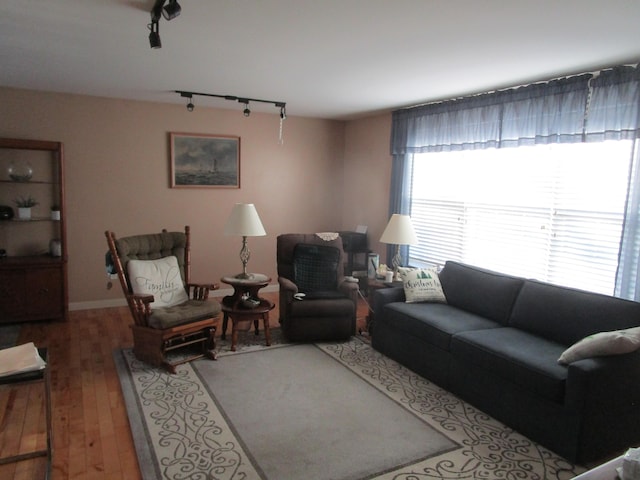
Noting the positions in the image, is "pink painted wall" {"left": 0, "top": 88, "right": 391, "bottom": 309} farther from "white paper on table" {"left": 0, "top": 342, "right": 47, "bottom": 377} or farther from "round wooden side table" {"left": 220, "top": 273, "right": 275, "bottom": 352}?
"white paper on table" {"left": 0, "top": 342, "right": 47, "bottom": 377}

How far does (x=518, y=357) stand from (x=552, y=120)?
197cm

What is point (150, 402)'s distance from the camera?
312 cm

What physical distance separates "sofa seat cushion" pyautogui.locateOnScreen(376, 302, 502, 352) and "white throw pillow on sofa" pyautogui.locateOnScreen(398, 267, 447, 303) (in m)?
0.06

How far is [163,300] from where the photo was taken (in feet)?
13.2

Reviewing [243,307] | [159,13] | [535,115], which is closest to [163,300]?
[243,307]

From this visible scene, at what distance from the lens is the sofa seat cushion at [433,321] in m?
3.44

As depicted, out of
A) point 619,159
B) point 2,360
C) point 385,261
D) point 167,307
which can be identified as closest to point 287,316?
point 167,307

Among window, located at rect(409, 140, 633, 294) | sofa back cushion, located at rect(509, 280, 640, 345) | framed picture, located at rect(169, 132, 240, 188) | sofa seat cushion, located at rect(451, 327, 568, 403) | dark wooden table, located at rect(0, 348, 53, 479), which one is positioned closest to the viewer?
dark wooden table, located at rect(0, 348, 53, 479)

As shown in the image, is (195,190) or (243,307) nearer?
(243,307)

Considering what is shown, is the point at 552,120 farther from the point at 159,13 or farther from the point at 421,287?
the point at 159,13

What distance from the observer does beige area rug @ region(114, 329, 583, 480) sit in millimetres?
2449

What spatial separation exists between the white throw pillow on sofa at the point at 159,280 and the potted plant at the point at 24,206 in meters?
1.67

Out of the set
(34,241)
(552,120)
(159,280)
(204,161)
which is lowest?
(159,280)

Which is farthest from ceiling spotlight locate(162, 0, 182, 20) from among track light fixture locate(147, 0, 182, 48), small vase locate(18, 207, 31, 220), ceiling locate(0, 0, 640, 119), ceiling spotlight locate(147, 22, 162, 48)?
small vase locate(18, 207, 31, 220)
